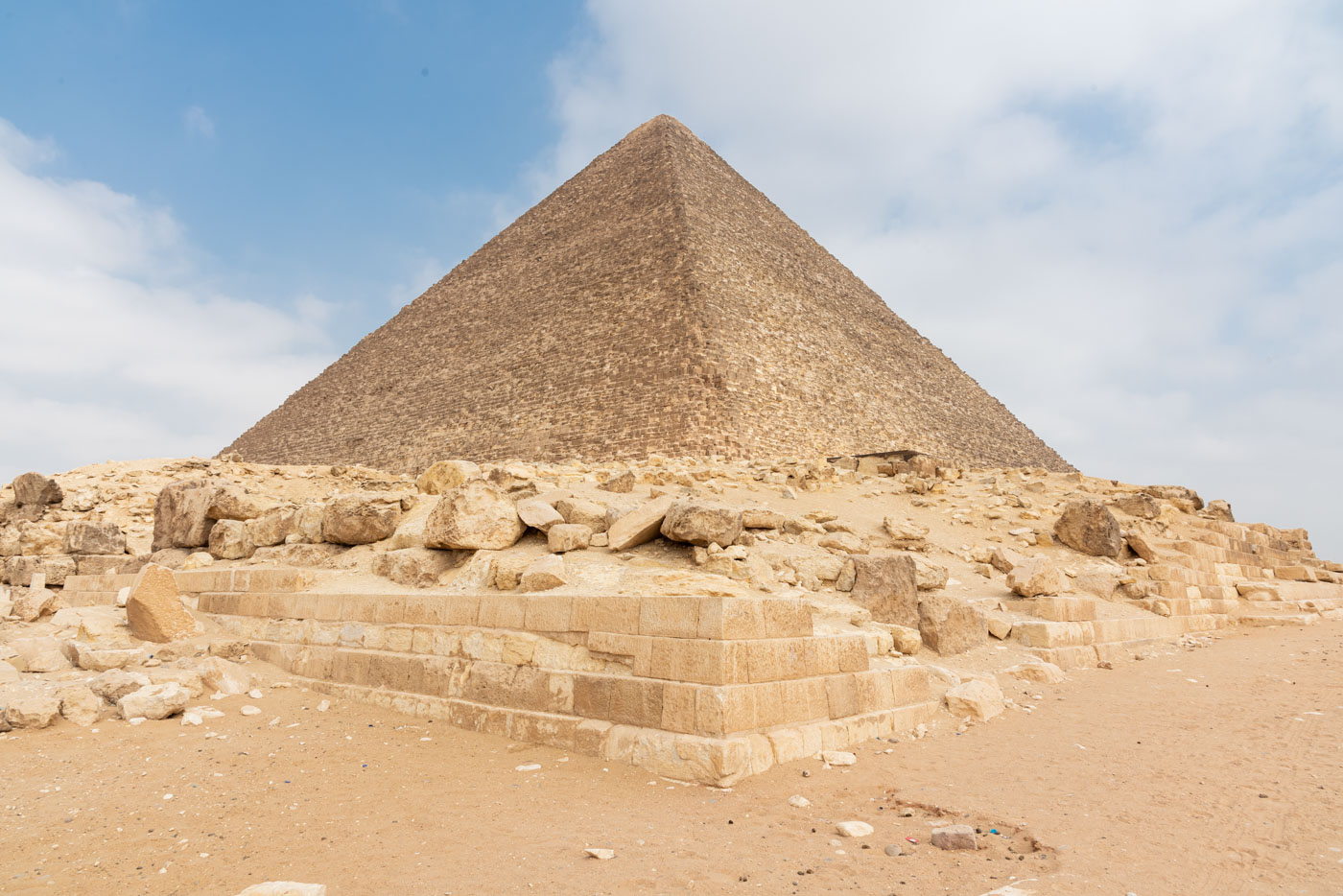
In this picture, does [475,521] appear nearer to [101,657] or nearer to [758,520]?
[758,520]

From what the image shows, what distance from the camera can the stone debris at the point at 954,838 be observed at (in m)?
2.59

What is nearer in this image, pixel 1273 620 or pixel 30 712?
pixel 30 712

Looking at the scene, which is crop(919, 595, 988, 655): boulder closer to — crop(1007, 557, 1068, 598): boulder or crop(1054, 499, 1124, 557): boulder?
crop(1007, 557, 1068, 598): boulder

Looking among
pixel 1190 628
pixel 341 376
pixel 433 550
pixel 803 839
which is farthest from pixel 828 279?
pixel 803 839

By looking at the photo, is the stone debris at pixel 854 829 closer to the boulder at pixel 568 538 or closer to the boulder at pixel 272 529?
the boulder at pixel 568 538

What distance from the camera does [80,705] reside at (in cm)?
412

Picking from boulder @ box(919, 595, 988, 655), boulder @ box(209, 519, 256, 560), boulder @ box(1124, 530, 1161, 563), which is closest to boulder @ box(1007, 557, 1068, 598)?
boulder @ box(919, 595, 988, 655)

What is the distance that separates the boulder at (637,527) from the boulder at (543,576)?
493 mm

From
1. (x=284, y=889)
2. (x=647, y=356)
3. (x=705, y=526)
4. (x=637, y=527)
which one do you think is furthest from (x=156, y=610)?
(x=647, y=356)

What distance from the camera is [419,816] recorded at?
295 centimetres

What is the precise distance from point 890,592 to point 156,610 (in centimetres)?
496

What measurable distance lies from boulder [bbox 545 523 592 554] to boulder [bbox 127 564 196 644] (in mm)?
2852

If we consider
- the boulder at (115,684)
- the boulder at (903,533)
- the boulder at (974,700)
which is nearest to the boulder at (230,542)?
the boulder at (115,684)

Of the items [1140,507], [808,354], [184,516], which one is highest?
[808,354]
